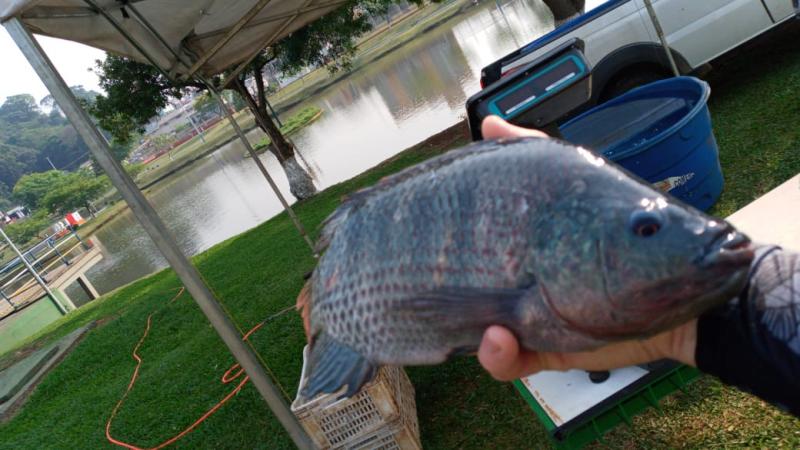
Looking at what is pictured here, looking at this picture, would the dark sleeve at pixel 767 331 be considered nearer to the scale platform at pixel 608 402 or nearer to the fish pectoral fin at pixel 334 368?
the fish pectoral fin at pixel 334 368

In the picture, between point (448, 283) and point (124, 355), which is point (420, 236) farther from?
point (124, 355)

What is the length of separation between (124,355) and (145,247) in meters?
15.4

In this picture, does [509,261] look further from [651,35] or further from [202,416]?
[651,35]

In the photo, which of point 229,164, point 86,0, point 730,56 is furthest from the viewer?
point 229,164

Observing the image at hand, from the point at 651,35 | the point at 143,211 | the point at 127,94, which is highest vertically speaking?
the point at 127,94

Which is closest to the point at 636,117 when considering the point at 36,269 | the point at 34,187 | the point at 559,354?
the point at 559,354

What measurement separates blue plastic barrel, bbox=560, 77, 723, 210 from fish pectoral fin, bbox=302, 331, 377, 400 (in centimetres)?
282

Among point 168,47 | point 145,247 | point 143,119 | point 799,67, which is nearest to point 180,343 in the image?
point 168,47

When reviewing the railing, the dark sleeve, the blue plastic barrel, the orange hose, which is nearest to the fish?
the dark sleeve

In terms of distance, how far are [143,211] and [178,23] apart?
2.66 m

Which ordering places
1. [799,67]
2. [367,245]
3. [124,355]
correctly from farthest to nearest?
[124,355]
[799,67]
[367,245]

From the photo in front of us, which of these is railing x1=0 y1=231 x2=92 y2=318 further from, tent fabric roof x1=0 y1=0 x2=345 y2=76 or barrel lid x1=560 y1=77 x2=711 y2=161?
barrel lid x1=560 y1=77 x2=711 y2=161

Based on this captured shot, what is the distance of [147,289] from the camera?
12.9 meters

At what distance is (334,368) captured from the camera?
55.3 inches
